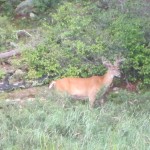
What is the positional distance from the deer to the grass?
1345 mm

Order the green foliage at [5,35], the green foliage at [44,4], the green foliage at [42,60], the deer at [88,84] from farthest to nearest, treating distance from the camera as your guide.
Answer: the green foliage at [44,4] → the green foliage at [5,35] → the green foliage at [42,60] → the deer at [88,84]

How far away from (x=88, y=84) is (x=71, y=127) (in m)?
3.04

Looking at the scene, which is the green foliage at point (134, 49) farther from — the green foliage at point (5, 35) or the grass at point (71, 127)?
the green foliage at point (5, 35)

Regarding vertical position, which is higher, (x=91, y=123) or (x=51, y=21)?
(x=91, y=123)

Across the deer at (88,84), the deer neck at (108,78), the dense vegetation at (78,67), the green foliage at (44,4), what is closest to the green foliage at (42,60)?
the dense vegetation at (78,67)

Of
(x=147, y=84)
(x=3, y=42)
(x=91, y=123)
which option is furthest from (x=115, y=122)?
(x=3, y=42)

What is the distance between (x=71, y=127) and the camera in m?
8.85

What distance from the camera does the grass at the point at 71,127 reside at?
26.8 feet

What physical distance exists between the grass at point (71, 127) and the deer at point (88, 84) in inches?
52.9

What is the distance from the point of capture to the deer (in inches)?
461

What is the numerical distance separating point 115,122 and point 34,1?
8849 millimetres

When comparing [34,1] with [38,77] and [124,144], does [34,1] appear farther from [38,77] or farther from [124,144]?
[124,144]

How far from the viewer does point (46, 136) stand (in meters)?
8.26

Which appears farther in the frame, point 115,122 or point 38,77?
point 38,77
